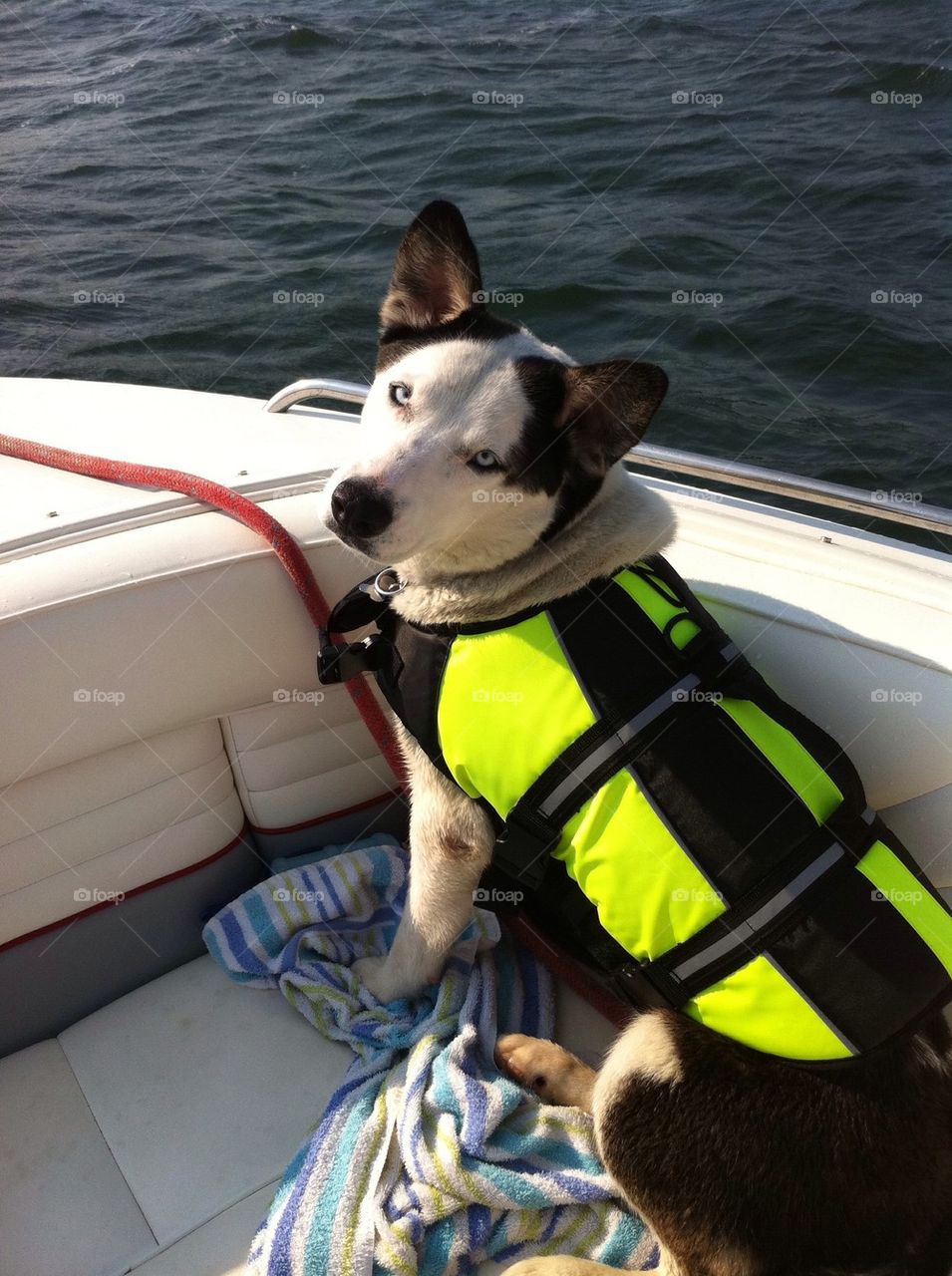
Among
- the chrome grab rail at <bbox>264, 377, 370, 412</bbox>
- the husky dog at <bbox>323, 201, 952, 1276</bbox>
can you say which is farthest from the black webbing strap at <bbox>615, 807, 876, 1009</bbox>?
the chrome grab rail at <bbox>264, 377, 370, 412</bbox>

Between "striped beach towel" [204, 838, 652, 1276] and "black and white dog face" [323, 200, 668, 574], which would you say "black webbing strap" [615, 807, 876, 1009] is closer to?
"striped beach towel" [204, 838, 652, 1276]

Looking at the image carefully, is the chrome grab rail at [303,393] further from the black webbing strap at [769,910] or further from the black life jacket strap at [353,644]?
the black webbing strap at [769,910]

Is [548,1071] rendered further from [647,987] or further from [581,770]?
[581,770]

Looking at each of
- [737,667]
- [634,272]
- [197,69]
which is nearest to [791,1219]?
[737,667]

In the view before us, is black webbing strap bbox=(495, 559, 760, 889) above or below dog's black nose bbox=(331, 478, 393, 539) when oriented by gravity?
below

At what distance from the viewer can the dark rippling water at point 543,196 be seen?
664 centimetres

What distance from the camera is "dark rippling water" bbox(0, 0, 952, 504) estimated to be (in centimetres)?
664

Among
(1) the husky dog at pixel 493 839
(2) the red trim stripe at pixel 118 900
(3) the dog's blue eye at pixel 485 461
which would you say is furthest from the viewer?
(2) the red trim stripe at pixel 118 900

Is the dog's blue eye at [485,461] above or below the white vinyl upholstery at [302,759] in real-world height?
above

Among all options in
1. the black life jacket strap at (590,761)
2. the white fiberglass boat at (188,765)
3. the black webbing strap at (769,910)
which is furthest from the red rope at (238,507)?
the black webbing strap at (769,910)

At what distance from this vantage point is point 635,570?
2.02m

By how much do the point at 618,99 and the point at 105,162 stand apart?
4.80 meters

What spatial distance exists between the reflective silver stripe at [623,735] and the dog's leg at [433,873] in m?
0.30

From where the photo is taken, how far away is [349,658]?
2.11m
